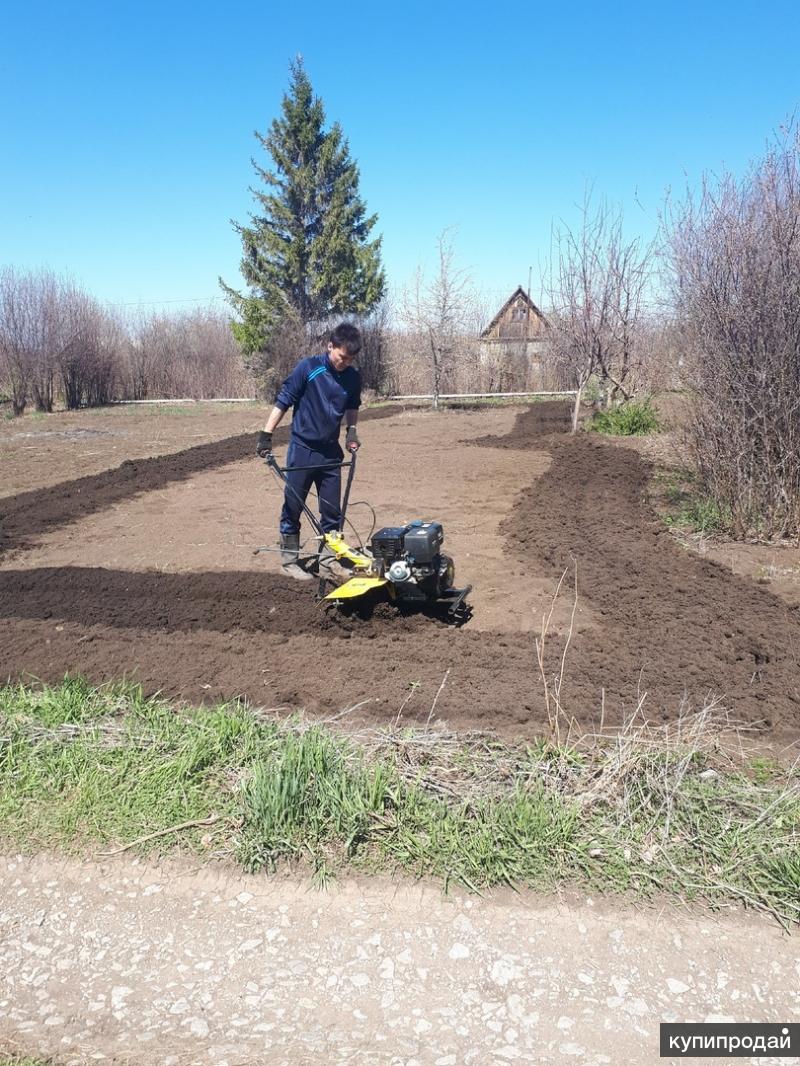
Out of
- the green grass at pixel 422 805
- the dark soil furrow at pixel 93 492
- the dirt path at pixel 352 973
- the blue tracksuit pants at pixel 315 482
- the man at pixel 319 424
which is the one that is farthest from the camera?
the dark soil furrow at pixel 93 492

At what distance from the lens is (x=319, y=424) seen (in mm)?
5766

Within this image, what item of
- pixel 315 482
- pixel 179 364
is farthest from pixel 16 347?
pixel 315 482

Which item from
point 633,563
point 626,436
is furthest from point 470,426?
point 633,563

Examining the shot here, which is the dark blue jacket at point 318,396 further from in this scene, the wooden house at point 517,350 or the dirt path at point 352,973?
the wooden house at point 517,350

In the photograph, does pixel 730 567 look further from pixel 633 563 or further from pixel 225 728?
pixel 225 728

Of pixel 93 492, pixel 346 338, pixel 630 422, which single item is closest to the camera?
pixel 346 338

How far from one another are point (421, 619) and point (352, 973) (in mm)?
2758

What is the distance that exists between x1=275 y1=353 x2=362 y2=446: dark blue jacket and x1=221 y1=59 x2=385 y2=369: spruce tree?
82.9ft

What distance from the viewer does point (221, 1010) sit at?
7.62 feet

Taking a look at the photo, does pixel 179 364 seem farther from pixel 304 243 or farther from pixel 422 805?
pixel 422 805

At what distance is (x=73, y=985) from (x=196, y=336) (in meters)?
33.2

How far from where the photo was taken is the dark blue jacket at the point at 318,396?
18.7 ft

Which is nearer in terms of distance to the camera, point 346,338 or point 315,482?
point 346,338

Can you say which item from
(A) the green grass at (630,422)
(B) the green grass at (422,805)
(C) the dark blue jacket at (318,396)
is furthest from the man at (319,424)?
→ (A) the green grass at (630,422)
